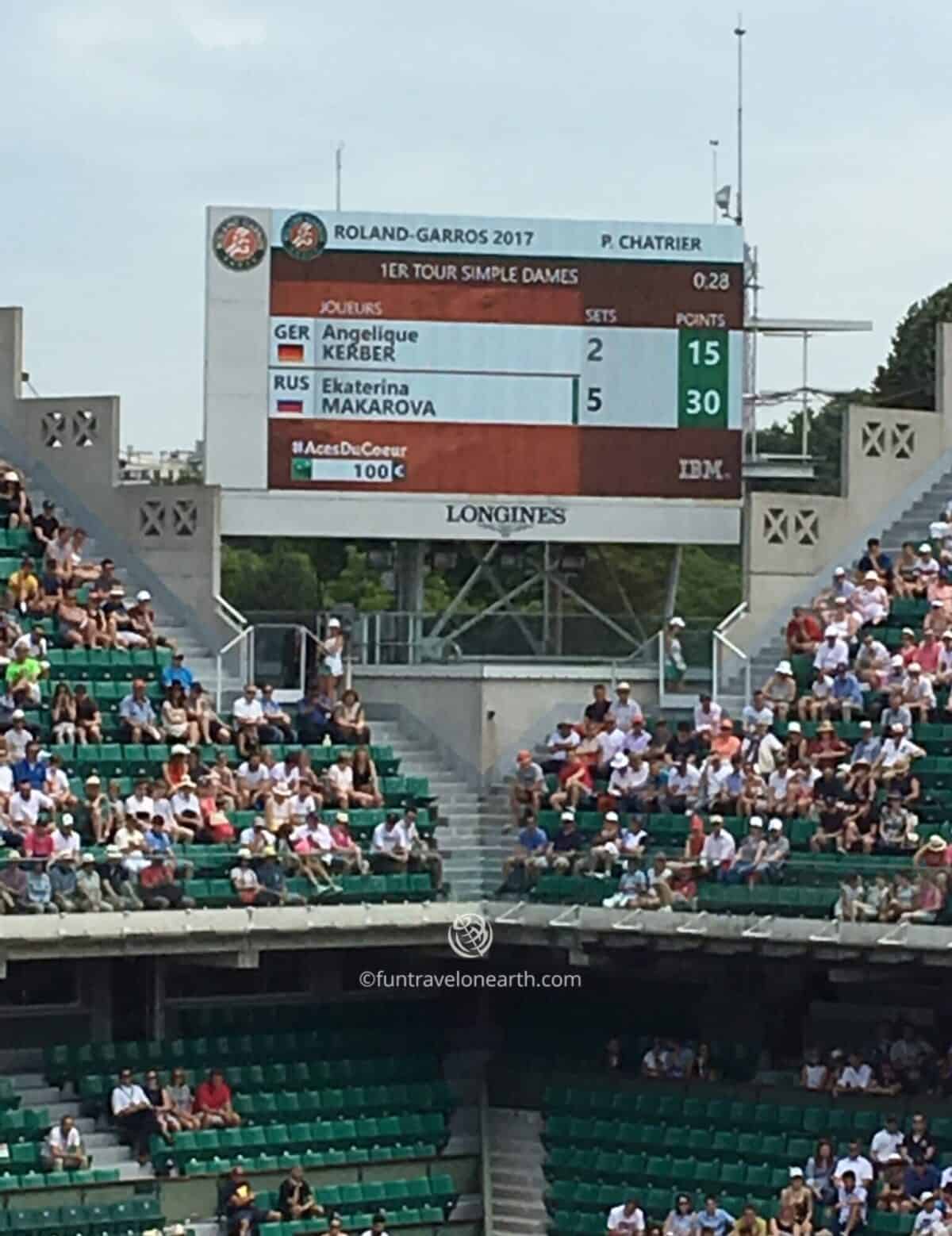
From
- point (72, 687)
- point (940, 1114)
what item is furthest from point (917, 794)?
point (72, 687)

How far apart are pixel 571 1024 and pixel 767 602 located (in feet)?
18.2

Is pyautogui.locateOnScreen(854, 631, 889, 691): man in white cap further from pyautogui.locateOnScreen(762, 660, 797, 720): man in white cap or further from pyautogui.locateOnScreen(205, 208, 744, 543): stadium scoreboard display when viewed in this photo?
pyautogui.locateOnScreen(205, 208, 744, 543): stadium scoreboard display

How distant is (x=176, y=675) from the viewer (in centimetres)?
3753

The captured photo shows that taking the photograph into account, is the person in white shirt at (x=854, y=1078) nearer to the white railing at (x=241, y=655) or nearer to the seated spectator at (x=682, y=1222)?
the seated spectator at (x=682, y=1222)

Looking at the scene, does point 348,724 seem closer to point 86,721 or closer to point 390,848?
point 390,848

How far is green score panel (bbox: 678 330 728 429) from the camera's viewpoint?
40.1m

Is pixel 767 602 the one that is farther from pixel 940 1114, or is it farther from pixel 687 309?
pixel 940 1114

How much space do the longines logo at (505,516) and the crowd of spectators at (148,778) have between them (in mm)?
1860

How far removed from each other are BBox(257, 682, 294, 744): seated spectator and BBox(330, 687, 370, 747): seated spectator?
1.67 ft

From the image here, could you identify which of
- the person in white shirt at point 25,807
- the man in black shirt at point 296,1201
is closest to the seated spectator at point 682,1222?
the man in black shirt at point 296,1201

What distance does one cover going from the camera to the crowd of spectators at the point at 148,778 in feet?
112

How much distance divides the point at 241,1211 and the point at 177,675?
20.2 feet

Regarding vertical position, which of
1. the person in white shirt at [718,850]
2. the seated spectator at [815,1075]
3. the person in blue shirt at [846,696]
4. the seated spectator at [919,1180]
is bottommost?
the seated spectator at [919,1180]

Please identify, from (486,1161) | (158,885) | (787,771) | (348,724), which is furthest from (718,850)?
(158,885)
